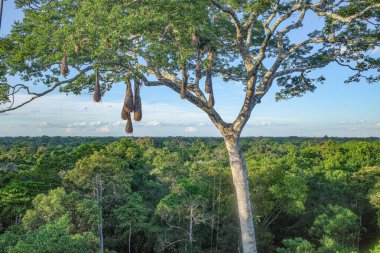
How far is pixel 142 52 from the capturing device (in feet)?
33.2

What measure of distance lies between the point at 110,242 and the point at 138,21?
53.8 feet

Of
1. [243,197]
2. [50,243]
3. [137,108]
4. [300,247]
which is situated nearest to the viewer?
[137,108]

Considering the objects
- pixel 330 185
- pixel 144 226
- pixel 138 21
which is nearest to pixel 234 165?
pixel 138 21

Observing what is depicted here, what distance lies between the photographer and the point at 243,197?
436 inches

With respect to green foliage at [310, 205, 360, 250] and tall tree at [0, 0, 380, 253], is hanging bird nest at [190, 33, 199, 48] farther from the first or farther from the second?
green foliage at [310, 205, 360, 250]

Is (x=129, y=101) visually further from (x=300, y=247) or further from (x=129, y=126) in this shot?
(x=300, y=247)

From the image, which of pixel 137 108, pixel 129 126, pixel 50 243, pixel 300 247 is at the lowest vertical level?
pixel 300 247

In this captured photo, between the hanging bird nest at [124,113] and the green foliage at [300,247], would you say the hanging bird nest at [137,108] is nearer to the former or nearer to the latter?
the hanging bird nest at [124,113]

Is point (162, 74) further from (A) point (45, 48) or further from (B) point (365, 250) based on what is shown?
(B) point (365, 250)

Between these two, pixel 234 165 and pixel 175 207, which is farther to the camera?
pixel 175 207

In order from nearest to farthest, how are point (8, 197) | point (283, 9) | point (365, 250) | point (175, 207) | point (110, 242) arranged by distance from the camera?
point (283, 9)
point (8, 197)
point (175, 207)
point (110, 242)
point (365, 250)

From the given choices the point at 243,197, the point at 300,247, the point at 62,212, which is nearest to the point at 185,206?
the point at 62,212

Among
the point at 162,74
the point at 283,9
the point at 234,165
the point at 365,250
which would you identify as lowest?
the point at 365,250

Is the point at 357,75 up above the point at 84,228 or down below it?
above
